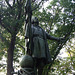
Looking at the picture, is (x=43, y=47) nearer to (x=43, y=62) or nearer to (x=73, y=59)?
(x=43, y=62)

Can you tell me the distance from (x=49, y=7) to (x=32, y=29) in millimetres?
8251

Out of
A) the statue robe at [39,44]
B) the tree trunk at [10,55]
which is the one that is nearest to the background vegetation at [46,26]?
Answer: the tree trunk at [10,55]

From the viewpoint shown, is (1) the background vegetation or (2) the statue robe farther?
(1) the background vegetation

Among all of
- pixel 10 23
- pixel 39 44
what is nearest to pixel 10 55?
pixel 10 23

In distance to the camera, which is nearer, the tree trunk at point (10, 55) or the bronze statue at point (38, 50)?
the bronze statue at point (38, 50)

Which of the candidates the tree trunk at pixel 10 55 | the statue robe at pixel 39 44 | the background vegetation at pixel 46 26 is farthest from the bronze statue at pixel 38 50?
the tree trunk at pixel 10 55

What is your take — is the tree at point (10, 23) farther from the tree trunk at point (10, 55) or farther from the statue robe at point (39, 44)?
the statue robe at point (39, 44)

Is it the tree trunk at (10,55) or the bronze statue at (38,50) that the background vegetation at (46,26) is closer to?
the tree trunk at (10,55)

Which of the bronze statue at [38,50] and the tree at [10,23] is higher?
the tree at [10,23]

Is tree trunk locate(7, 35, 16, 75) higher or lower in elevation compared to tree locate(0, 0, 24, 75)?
lower

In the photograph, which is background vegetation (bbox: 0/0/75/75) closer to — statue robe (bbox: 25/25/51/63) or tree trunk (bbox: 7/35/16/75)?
tree trunk (bbox: 7/35/16/75)

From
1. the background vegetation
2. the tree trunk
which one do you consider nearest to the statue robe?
the background vegetation

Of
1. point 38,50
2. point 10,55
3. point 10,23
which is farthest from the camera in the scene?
point 10,55

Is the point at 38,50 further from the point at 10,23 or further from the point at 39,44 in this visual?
the point at 10,23
